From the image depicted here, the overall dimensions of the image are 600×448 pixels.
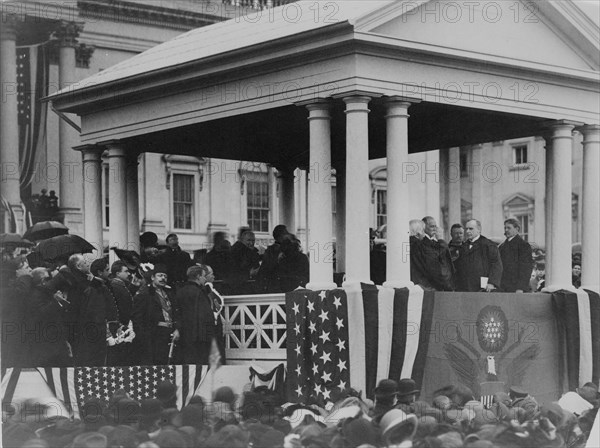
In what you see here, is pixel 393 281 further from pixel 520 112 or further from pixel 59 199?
pixel 59 199

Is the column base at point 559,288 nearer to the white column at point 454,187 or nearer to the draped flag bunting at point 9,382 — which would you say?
the draped flag bunting at point 9,382

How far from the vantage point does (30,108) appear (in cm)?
3744

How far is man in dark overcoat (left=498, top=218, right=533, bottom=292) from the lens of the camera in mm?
18891

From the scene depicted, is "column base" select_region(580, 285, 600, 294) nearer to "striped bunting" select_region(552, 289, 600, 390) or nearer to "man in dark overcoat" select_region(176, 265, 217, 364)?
"striped bunting" select_region(552, 289, 600, 390)

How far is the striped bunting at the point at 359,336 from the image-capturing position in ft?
51.9

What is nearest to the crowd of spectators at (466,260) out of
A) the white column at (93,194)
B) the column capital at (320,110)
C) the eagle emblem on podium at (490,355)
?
the eagle emblem on podium at (490,355)

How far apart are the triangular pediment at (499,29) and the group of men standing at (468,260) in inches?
102

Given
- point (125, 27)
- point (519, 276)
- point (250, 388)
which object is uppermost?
point (125, 27)

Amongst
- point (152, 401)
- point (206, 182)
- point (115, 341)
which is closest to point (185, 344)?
point (115, 341)

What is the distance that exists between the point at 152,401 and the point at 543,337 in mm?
6864

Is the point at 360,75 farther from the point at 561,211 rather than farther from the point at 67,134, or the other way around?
the point at 67,134

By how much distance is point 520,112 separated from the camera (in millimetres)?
17891

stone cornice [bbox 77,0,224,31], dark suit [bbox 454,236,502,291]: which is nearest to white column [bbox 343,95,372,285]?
dark suit [bbox 454,236,502,291]

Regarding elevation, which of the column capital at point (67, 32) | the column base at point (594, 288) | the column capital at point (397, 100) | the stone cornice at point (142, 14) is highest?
the stone cornice at point (142, 14)
